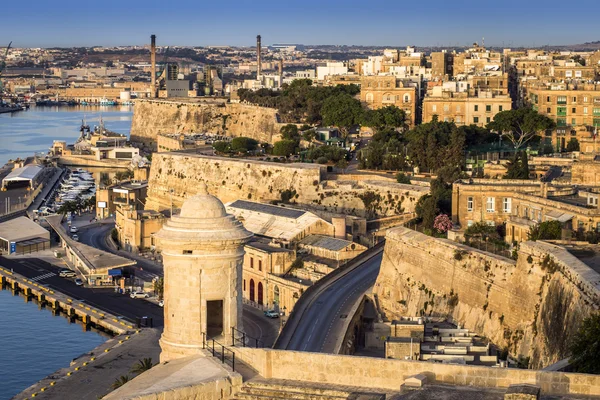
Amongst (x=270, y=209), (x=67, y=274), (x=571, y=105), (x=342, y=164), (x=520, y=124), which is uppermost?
(x=571, y=105)

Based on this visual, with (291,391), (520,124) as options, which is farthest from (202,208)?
(520,124)

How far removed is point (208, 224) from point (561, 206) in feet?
43.4

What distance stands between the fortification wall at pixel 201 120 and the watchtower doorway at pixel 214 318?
39840 mm

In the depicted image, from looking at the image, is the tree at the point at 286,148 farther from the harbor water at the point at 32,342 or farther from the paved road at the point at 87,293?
the harbor water at the point at 32,342

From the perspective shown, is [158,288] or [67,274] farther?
[67,274]

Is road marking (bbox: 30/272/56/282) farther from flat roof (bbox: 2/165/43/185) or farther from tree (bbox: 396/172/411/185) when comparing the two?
flat roof (bbox: 2/165/43/185)

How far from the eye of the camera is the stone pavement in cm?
1928

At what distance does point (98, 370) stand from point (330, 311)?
4.13 metres

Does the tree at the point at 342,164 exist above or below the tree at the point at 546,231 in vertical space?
below

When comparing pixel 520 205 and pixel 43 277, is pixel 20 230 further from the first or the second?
pixel 520 205

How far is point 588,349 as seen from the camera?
961 cm

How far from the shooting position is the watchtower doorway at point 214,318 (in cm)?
765

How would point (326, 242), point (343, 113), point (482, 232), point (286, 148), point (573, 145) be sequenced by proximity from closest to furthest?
point (482, 232), point (326, 242), point (573, 145), point (286, 148), point (343, 113)

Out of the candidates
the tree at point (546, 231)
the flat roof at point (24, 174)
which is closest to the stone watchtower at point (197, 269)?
the tree at point (546, 231)
